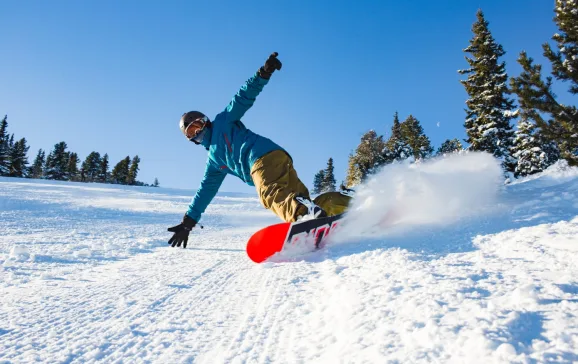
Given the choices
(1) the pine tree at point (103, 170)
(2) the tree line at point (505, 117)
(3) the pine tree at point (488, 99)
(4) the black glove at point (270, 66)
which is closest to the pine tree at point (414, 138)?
(2) the tree line at point (505, 117)

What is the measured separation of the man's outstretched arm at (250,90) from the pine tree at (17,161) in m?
63.2

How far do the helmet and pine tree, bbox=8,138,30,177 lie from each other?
62606mm

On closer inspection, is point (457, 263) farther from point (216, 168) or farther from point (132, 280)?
point (216, 168)

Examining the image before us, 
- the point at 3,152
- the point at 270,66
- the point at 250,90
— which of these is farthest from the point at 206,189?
the point at 3,152

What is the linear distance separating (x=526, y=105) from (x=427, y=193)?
21.7 feet

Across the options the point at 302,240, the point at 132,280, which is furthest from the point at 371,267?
the point at 132,280

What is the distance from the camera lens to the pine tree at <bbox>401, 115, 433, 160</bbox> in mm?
40844

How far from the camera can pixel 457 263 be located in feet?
7.40

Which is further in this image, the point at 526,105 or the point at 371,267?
the point at 526,105

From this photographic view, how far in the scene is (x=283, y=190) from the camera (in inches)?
154

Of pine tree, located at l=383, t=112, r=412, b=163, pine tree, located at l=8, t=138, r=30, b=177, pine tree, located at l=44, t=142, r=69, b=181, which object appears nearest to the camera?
pine tree, located at l=383, t=112, r=412, b=163

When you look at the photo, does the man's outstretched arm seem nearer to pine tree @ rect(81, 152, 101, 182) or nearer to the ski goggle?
the ski goggle

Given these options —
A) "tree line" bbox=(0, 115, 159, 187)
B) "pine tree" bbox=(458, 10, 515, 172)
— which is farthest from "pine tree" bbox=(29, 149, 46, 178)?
"pine tree" bbox=(458, 10, 515, 172)

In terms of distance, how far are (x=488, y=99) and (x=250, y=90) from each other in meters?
19.9
